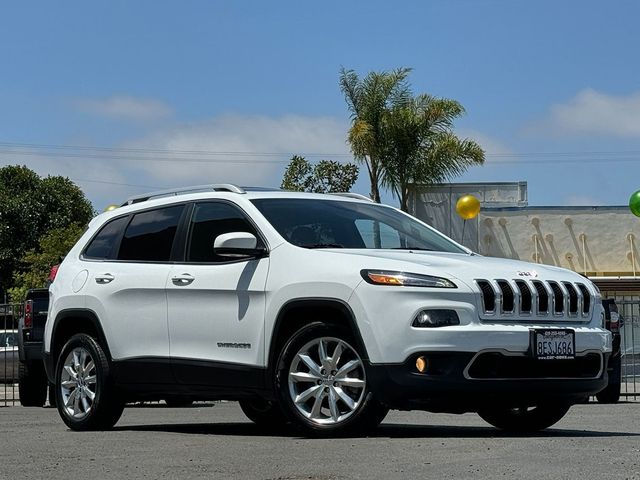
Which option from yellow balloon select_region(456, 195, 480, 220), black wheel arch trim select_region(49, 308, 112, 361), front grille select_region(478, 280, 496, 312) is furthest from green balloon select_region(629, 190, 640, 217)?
front grille select_region(478, 280, 496, 312)

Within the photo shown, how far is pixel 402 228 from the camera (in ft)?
34.3

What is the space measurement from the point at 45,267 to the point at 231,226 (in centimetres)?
5977

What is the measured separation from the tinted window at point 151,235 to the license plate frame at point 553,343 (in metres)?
3.02

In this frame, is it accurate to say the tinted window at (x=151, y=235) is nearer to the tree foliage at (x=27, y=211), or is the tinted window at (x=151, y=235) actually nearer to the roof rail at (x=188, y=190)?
the roof rail at (x=188, y=190)

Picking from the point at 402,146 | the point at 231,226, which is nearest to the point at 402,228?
the point at 231,226

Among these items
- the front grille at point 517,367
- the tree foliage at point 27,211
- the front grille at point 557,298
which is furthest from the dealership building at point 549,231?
the tree foliage at point 27,211

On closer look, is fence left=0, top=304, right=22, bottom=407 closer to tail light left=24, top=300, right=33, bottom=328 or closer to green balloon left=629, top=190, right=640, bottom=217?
tail light left=24, top=300, right=33, bottom=328

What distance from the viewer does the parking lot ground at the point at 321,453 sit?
7.10 m

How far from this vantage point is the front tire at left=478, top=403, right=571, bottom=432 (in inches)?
400

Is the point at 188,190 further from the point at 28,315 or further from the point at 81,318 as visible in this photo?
the point at 28,315


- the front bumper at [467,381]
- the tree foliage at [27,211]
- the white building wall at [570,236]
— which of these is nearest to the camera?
the front bumper at [467,381]

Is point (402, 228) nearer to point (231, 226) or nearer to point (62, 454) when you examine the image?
point (231, 226)

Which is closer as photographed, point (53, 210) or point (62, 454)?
point (62, 454)

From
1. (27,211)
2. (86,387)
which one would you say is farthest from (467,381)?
(27,211)
